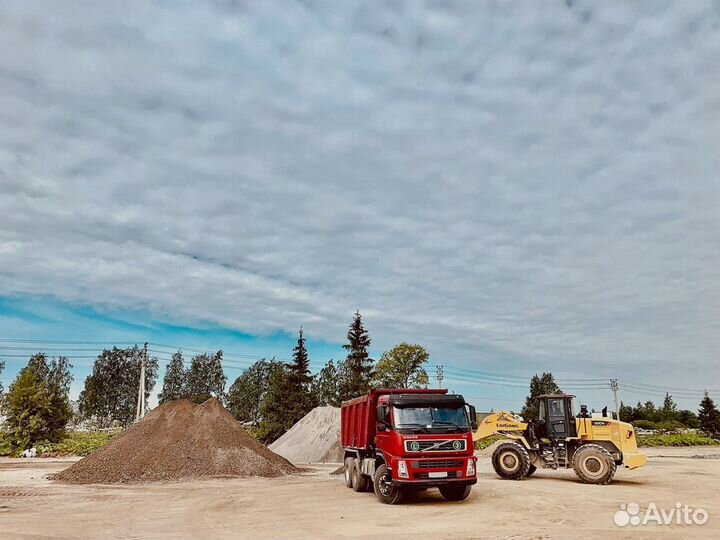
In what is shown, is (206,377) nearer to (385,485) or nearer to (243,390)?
(243,390)

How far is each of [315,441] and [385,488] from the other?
23.6 m

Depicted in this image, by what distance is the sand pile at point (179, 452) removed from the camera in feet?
82.8

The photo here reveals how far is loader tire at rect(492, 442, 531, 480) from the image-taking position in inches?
875

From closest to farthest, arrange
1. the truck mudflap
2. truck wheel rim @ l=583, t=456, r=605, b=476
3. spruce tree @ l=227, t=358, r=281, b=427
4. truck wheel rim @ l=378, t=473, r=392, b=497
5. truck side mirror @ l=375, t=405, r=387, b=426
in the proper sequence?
truck wheel rim @ l=378, t=473, r=392, b=497
truck side mirror @ l=375, t=405, r=387, b=426
truck wheel rim @ l=583, t=456, r=605, b=476
the truck mudflap
spruce tree @ l=227, t=358, r=281, b=427

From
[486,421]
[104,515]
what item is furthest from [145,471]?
[486,421]

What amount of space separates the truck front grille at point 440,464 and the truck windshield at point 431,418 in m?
0.88

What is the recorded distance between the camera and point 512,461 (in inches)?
885

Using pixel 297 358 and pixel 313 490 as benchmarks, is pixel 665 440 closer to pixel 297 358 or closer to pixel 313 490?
pixel 297 358

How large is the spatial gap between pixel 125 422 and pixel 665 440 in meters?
81.9

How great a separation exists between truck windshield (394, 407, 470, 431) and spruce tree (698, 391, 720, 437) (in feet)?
219

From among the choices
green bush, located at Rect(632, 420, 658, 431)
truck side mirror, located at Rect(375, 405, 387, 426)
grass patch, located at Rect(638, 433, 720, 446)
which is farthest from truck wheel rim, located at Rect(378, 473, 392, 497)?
green bush, located at Rect(632, 420, 658, 431)

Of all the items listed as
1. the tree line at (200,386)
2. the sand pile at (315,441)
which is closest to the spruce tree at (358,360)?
the tree line at (200,386)

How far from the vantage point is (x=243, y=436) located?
29281 millimetres

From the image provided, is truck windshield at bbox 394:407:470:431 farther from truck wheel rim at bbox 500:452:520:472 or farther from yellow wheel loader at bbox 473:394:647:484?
truck wheel rim at bbox 500:452:520:472
